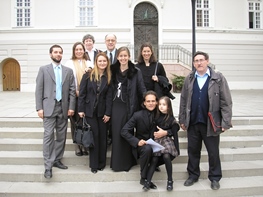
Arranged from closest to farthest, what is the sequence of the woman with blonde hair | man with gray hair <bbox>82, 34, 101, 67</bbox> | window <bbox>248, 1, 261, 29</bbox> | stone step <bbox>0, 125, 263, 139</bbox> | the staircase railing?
the woman with blonde hair
man with gray hair <bbox>82, 34, 101, 67</bbox>
stone step <bbox>0, 125, 263, 139</bbox>
the staircase railing
window <bbox>248, 1, 261, 29</bbox>

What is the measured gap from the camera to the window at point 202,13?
720 inches

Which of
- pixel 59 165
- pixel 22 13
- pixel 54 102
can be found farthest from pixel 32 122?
pixel 22 13

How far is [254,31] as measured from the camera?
725 inches

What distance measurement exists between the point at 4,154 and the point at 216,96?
4187 millimetres

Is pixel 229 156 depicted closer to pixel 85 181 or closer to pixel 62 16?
pixel 85 181

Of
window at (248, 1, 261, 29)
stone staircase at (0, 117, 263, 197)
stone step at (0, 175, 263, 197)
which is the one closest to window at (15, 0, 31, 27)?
stone staircase at (0, 117, 263, 197)

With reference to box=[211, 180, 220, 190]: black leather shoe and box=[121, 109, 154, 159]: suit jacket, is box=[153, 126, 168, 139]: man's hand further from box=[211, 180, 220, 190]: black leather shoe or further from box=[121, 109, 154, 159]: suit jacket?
box=[211, 180, 220, 190]: black leather shoe

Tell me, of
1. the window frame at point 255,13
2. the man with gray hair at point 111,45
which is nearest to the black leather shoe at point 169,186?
the man with gray hair at point 111,45

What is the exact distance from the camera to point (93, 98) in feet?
14.2

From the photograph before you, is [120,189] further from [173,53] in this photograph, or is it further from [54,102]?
[173,53]

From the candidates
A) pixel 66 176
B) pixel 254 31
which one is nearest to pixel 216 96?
pixel 66 176

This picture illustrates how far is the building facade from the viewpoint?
17.1 metres

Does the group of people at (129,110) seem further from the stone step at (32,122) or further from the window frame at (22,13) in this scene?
the window frame at (22,13)

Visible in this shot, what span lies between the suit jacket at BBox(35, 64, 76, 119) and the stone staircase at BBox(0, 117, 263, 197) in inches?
43.4
